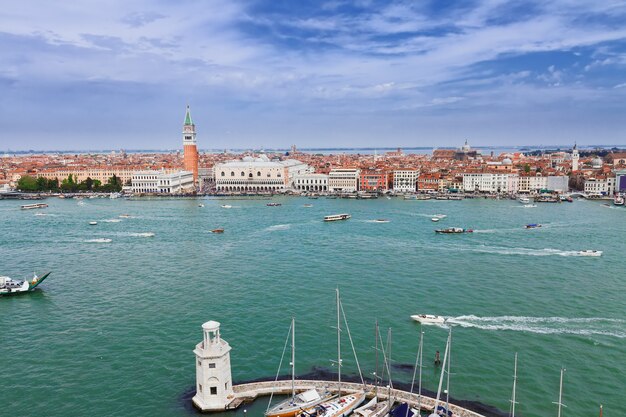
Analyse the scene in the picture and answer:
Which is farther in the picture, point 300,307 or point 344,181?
point 344,181

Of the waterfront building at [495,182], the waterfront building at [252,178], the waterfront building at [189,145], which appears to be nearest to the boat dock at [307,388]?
the waterfront building at [495,182]

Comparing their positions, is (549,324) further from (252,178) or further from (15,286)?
(252,178)

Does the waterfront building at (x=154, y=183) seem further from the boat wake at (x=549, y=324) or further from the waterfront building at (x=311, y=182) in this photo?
the boat wake at (x=549, y=324)

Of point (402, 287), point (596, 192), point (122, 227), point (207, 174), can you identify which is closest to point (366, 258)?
point (402, 287)

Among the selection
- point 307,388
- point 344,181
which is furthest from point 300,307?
point 344,181

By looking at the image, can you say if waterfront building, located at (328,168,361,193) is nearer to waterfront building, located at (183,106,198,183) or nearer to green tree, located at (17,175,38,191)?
waterfront building, located at (183,106,198,183)
